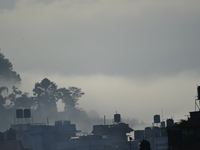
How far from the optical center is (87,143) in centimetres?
16288

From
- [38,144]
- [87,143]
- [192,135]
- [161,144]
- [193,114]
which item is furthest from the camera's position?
[38,144]

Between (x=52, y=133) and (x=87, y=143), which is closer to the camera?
(x=87, y=143)

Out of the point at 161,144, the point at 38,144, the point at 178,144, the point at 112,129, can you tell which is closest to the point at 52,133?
the point at 38,144

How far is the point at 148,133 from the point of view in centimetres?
17300

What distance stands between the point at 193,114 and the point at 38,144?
6926 cm

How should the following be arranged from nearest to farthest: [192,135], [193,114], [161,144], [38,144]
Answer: [192,135]
[193,114]
[161,144]
[38,144]

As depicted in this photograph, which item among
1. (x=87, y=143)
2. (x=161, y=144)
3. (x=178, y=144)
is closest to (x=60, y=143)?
(x=87, y=143)

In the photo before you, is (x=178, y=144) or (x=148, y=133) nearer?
(x=178, y=144)

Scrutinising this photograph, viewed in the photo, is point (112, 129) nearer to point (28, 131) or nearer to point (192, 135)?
point (28, 131)

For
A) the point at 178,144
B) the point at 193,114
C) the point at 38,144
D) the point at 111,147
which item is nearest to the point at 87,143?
the point at 111,147

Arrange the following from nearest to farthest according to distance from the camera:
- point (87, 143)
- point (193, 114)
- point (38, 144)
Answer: point (193, 114) → point (87, 143) → point (38, 144)

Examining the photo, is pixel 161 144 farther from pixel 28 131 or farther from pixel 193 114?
pixel 28 131

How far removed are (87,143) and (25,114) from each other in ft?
93.9

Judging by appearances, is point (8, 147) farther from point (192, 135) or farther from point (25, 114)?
point (192, 135)
